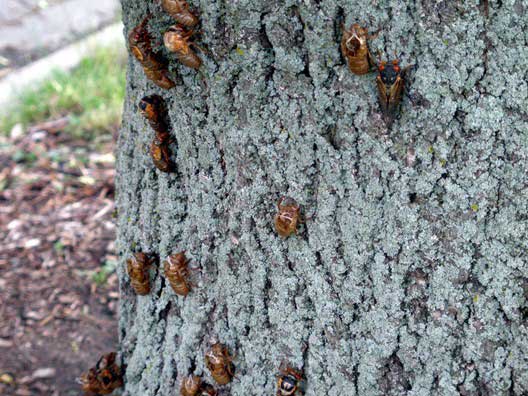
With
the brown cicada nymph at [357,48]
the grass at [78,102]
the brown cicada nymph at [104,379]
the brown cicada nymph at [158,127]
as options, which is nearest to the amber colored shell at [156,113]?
the brown cicada nymph at [158,127]

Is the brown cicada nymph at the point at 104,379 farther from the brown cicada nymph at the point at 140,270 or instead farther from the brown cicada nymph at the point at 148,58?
the brown cicada nymph at the point at 148,58

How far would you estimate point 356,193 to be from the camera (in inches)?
79.4

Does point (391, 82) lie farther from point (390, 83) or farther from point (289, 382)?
point (289, 382)

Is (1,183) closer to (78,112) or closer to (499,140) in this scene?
(78,112)

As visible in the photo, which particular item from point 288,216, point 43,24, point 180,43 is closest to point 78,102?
point 43,24

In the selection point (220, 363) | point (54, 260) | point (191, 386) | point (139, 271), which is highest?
point (139, 271)

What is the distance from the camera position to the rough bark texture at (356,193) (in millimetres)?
1790

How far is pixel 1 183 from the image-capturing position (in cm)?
554

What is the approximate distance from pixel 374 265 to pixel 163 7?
1075 millimetres

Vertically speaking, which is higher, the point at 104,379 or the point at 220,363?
the point at 220,363

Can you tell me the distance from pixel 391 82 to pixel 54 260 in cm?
352

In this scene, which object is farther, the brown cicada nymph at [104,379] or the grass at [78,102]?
the grass at [78,102]

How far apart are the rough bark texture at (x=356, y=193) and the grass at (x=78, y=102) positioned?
376cm

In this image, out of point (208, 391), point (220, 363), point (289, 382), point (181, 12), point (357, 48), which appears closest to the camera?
point (357, 48)
